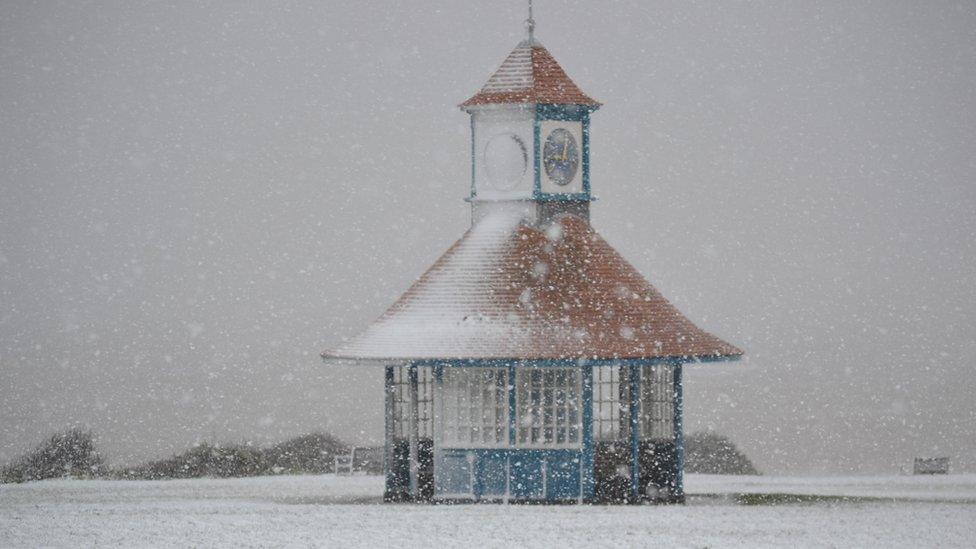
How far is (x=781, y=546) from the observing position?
2542 centimetres

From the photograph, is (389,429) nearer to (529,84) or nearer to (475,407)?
(475,407)

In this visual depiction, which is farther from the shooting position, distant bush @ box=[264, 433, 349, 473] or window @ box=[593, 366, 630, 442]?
distant bush @ box=[264, 433, 349, 473]

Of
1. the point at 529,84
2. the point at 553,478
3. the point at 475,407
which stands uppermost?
the point at 529,84

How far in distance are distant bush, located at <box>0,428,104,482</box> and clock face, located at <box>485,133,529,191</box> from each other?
12.4m

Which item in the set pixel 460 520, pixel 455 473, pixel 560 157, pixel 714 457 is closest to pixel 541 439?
pixel 455 473

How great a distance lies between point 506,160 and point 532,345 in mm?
3731

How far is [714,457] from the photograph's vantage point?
42.2 m

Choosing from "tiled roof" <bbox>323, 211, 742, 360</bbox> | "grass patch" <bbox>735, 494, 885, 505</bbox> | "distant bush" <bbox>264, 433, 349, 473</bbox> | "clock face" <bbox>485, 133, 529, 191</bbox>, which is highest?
"clock face" <bbox>485, 133, 529, 191</bbox>

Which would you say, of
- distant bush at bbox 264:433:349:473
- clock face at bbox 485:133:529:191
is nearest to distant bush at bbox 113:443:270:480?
distant bush at bbox 264:433:349:473

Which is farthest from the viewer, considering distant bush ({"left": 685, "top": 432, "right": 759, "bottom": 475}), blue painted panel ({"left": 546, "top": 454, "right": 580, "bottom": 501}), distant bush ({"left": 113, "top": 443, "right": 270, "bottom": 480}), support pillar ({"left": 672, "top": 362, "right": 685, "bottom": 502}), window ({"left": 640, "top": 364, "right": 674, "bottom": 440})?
distant bush ({"left": 685, "top": 432, "right": 759, "bottom": 475})

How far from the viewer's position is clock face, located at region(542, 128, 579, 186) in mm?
32219

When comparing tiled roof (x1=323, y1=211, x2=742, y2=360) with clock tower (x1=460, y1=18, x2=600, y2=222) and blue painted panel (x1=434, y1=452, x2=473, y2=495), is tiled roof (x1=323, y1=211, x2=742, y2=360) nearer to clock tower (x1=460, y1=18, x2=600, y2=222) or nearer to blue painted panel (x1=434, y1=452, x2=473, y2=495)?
clock tower (x1=460, y1=18, x2=600, y2=222)

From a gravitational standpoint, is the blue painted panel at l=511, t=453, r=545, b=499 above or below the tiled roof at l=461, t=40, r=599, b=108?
below

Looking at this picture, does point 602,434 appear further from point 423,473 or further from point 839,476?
point 839,476
